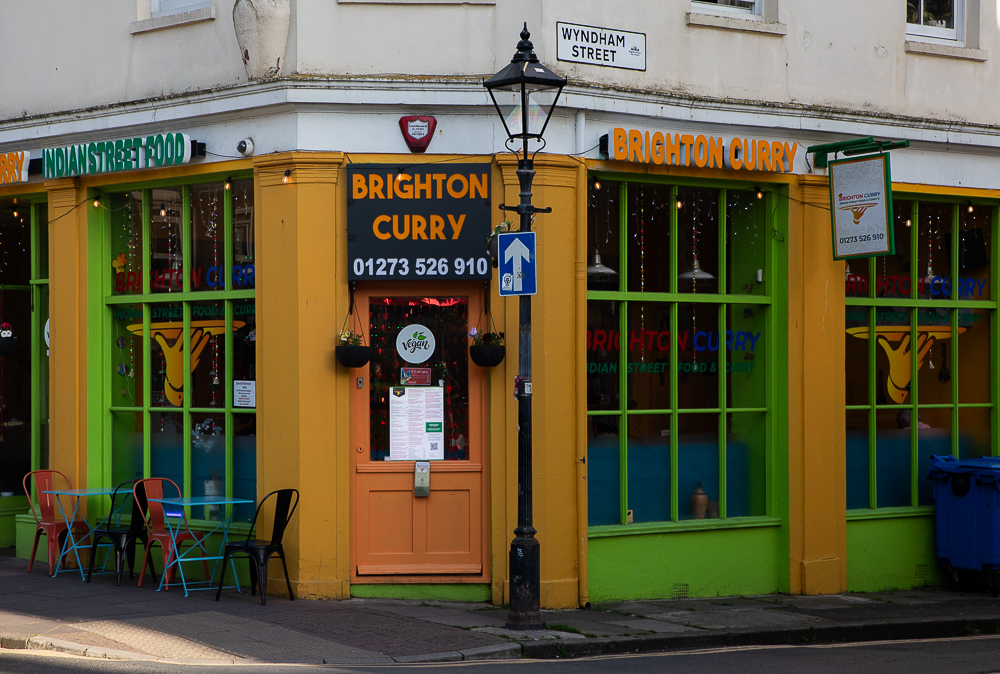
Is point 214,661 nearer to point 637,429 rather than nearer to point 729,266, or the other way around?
point 637,429

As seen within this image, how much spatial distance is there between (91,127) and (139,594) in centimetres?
472

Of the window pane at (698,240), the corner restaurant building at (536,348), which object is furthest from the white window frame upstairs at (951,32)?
the window pane at (698,240)

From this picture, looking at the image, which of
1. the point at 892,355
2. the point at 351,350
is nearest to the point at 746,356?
the point at 892,355

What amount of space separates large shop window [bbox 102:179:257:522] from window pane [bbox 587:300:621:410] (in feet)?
10.5

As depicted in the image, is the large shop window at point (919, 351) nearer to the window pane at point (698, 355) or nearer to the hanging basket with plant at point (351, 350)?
the window pane at point (698, 355)

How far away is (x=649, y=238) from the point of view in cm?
1134

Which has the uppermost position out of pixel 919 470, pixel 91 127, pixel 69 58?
pixel 69 58

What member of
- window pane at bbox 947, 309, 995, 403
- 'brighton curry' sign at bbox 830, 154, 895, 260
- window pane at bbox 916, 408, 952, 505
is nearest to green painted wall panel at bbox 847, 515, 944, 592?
window pane at bbox 916, 408, 952, 505

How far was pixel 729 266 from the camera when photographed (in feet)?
38.5

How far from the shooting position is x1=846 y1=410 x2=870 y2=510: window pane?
12289 mm

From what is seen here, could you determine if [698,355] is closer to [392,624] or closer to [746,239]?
[746,239]

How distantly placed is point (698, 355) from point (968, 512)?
340 cm

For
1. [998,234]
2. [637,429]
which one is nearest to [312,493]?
[637,429]

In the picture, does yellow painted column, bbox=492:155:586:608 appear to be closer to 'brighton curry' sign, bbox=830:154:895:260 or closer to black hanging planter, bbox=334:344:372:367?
black hanging planter, bbox=334:344:372:367
